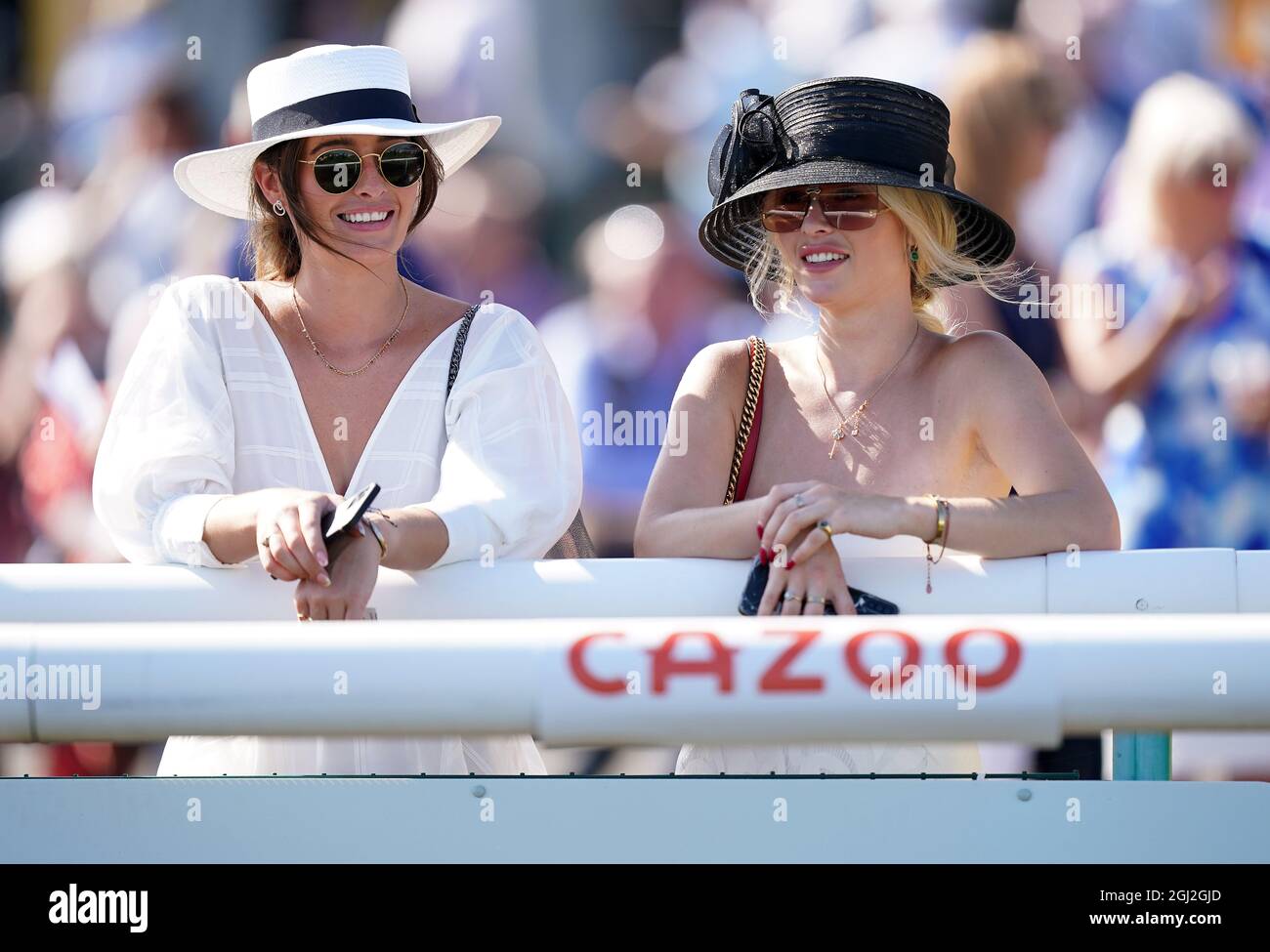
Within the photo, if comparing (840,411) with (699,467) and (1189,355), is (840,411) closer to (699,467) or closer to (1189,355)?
(699,467)

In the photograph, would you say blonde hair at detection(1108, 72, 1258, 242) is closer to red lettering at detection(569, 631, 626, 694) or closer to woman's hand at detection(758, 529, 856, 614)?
woman's hand at detection(758, 529, 856, 614)

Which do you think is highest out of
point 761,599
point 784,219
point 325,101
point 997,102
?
point 997,102

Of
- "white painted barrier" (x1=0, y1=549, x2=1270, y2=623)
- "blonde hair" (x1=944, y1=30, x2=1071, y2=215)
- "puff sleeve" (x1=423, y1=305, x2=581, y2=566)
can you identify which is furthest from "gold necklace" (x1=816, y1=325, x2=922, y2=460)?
"blonde hair" (x1=944, y1=30, x2=1071, y2=215)

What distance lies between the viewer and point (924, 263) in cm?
220

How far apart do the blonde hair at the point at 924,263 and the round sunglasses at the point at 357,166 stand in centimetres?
49

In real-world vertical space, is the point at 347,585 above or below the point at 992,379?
below

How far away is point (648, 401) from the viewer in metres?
3.24

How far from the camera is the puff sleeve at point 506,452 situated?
183cm

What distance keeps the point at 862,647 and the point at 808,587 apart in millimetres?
360

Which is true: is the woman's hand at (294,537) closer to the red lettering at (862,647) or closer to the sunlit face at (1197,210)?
the red lettering at (862,647)

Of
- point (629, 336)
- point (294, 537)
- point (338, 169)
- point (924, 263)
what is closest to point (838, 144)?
point (924, 263)

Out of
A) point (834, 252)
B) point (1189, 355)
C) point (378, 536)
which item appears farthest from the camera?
point (1189, 355)

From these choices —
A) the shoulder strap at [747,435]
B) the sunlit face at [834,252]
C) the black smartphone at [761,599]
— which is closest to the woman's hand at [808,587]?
the black smartphone at [761,599]

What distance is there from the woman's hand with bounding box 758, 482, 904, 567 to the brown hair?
641 mm
